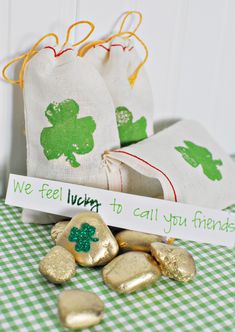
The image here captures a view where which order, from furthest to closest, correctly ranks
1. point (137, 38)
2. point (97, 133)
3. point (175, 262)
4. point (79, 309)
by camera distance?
point (137, 38) < point (97, 133) < point (175, 262) < point (79, 309)

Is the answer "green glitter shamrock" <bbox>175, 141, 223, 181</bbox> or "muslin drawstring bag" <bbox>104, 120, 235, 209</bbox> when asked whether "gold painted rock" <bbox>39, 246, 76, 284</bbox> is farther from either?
"green glitter shamrock" <bbox>175, 141, 223, 181</bbox>

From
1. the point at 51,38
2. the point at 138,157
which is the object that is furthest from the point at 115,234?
the point at 51,38

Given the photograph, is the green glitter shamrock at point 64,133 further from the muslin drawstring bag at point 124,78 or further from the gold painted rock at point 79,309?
the gold painted rock at point 79,309

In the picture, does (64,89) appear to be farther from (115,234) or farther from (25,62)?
(115,234)

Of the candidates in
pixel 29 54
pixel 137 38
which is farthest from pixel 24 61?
pixel 137 38

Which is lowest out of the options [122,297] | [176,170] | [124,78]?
[122,297]

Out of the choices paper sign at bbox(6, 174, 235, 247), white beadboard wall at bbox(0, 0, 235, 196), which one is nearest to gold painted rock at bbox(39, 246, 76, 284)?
paper sign at bbox(6, 174, 235, 247)

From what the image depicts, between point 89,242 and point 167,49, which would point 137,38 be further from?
point 89,242
